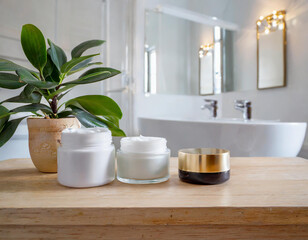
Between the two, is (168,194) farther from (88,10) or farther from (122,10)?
(122,10)

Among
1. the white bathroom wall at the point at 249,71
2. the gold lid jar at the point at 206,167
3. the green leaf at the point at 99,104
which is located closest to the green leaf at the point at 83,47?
the green leaf at the point at 99,104

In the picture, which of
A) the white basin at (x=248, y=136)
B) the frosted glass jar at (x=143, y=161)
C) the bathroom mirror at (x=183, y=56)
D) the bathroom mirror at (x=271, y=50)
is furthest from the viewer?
the bathroom mirror at (x=183, y=56)

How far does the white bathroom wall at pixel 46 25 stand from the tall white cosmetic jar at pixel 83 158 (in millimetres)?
573

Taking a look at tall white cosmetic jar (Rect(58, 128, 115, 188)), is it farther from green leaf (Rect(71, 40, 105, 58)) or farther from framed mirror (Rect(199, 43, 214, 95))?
framed mirror (Rect(199, 43, 214, 95))

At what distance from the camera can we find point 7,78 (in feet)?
1.73

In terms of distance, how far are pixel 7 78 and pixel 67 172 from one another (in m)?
0.26

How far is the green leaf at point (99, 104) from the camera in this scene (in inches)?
21.8

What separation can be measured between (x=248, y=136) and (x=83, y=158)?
904 millimetres

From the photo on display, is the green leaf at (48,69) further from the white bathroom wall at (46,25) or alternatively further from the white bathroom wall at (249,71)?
the white bathroom wall at (249,71)

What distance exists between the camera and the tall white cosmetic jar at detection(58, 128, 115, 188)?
0.42 meters

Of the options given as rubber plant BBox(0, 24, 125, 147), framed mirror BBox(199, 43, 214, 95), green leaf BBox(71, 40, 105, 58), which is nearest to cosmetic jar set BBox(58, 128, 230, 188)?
rubber plant BBox(0, 24, 125, 147)

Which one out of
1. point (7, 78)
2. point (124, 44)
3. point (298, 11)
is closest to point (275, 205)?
point (7, 78)

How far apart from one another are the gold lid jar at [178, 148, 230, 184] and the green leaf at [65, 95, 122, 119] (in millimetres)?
187

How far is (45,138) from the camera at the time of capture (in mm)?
531
